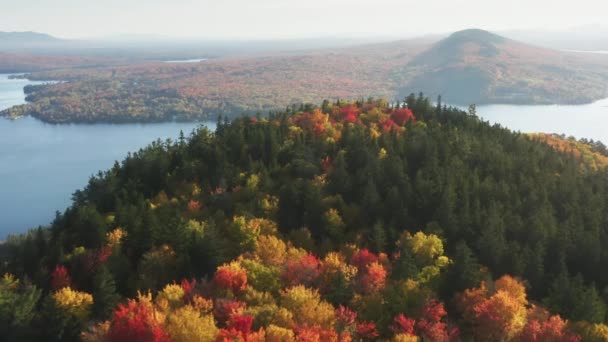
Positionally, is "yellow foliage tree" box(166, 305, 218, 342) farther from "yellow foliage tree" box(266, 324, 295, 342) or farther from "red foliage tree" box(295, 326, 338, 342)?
"red foliage tree" box(295, 326, 338, 342)

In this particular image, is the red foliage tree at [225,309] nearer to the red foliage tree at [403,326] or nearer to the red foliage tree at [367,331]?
the red foliage tree at [367,331]

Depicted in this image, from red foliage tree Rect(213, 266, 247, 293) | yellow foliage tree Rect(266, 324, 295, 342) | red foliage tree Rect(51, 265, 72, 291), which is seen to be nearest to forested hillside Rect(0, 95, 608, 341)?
yellow foliage tree Rect(266, 324, 295, 342)

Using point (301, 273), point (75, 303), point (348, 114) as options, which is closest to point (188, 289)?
point (75, 303)

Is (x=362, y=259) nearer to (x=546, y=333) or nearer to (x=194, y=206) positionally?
(x=546, y=333)

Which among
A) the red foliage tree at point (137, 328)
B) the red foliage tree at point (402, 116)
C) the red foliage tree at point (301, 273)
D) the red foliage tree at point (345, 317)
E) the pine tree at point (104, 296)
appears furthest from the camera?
the red foliage tree at point (402, 116)

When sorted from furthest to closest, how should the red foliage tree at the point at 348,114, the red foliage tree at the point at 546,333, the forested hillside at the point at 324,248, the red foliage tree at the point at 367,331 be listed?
the red foliage tree at the point at 348,114 → the forested hillside at the point at 324,248 → the red foliage tree at the point at 546,333 → the red foliage tree at the point at 367,331

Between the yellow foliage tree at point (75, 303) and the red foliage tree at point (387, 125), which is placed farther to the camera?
the red foliage tree at point (387, 125)

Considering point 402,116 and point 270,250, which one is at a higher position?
point 402,116

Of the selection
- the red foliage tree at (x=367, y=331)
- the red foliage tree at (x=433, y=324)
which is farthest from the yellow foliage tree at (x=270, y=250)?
the red foliage tree at (x=433, y=324)
